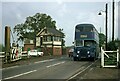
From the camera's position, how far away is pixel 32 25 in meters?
103

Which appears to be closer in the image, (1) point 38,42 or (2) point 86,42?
(2) point 86,42

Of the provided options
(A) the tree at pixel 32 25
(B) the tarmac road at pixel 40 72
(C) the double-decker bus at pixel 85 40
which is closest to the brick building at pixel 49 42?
(A) the tree at pixel 32 25

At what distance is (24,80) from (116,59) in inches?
→ 461

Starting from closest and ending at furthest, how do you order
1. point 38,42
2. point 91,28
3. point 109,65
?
point 109,65 < point 91,28 < point 38,42

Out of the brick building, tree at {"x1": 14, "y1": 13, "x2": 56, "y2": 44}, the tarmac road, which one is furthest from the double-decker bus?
tree at {"x1": 14, "y1": 13, "x2": 56, "y2": 44}

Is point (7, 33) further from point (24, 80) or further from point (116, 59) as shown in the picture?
point (24, 80)

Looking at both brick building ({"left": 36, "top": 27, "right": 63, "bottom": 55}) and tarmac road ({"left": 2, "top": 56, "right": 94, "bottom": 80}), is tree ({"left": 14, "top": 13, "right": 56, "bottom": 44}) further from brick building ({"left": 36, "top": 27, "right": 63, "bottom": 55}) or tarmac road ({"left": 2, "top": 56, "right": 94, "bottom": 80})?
tarmac road ({"left": 2, "top": 56, "right": 94, "bottom": 80})

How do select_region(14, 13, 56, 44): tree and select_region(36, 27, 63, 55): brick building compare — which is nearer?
select_region(36, 27, 63, 55): brick building

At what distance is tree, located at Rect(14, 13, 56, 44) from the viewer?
99.6 meters

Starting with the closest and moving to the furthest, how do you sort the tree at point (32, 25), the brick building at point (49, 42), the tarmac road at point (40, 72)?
the tarmac road at point (40, 72)
the brick building at point (49, 42)
the tree at point (32, 25)

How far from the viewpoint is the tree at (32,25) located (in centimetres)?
9956

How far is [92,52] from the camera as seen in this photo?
35750mm

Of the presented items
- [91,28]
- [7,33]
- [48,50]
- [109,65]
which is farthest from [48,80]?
[48,50]

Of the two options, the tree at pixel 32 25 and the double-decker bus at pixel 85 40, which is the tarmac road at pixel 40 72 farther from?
the tree at pixel 32 25
